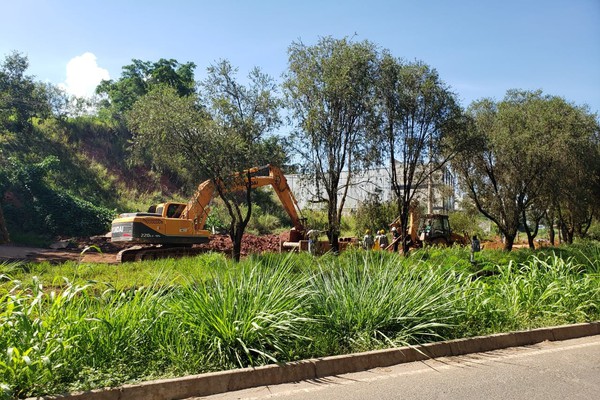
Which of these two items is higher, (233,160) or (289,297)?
(233,160)

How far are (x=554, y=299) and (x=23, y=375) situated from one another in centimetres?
841

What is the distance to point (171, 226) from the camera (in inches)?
767

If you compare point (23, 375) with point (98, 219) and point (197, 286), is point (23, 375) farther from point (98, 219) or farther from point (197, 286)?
point (98, 219)

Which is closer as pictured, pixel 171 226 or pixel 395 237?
pixel 171 226

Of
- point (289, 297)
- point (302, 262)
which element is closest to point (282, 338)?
point (289, 297)

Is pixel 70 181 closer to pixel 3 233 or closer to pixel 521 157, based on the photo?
pixel 3 233

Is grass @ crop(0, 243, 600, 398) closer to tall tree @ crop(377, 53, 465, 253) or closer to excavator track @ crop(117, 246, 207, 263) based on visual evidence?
tall tree @ crop(377, 53, 465, 253)

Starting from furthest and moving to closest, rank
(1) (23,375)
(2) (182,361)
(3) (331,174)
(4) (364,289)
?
(3) (331,174)
(4) (364,289)
(2) (182,361)
(1) (23,375)

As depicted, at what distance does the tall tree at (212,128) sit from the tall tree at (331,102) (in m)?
1.01

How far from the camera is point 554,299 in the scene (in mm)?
9562

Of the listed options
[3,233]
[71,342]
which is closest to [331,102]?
[71,342]

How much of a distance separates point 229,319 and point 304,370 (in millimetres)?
1037

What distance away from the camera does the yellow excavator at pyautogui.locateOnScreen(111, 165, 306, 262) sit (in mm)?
18828

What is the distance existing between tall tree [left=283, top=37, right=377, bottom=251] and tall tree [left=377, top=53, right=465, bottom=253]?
633mm
